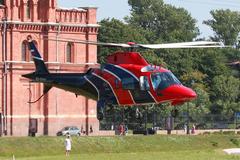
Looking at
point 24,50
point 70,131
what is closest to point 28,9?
point 24,50

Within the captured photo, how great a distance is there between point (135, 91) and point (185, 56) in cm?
8361

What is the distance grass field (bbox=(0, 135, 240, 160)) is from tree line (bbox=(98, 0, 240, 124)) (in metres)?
39.9

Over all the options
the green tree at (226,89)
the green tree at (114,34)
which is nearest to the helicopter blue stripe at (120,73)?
the green tree at (114,34)

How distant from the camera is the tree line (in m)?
159

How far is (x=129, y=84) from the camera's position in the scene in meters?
88.1

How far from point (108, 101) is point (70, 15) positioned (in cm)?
4540

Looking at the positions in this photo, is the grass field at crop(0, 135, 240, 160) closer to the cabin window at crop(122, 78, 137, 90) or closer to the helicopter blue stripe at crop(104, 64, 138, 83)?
the cabin window at crop(122, 78, 137, 90)

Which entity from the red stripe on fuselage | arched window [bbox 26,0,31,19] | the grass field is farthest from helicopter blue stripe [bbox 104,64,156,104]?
arched window [bbox 26,0,31,19]

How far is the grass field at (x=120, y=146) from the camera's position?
3565 inches

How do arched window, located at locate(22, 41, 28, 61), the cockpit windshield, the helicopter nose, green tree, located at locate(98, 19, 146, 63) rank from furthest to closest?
green tree, located at locate(98, 19, 146, 63) < arched window, located at locate(22, 41, 28, 61) < the cockpit windshield < the helicopter nose

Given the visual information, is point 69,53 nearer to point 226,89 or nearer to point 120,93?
point 226,89

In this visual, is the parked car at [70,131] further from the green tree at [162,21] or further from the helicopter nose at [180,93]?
the green tree at [162,21]

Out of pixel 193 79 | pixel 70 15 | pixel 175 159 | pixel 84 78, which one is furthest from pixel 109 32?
pixel 175 159

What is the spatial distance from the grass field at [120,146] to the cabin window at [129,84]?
4.54 m
